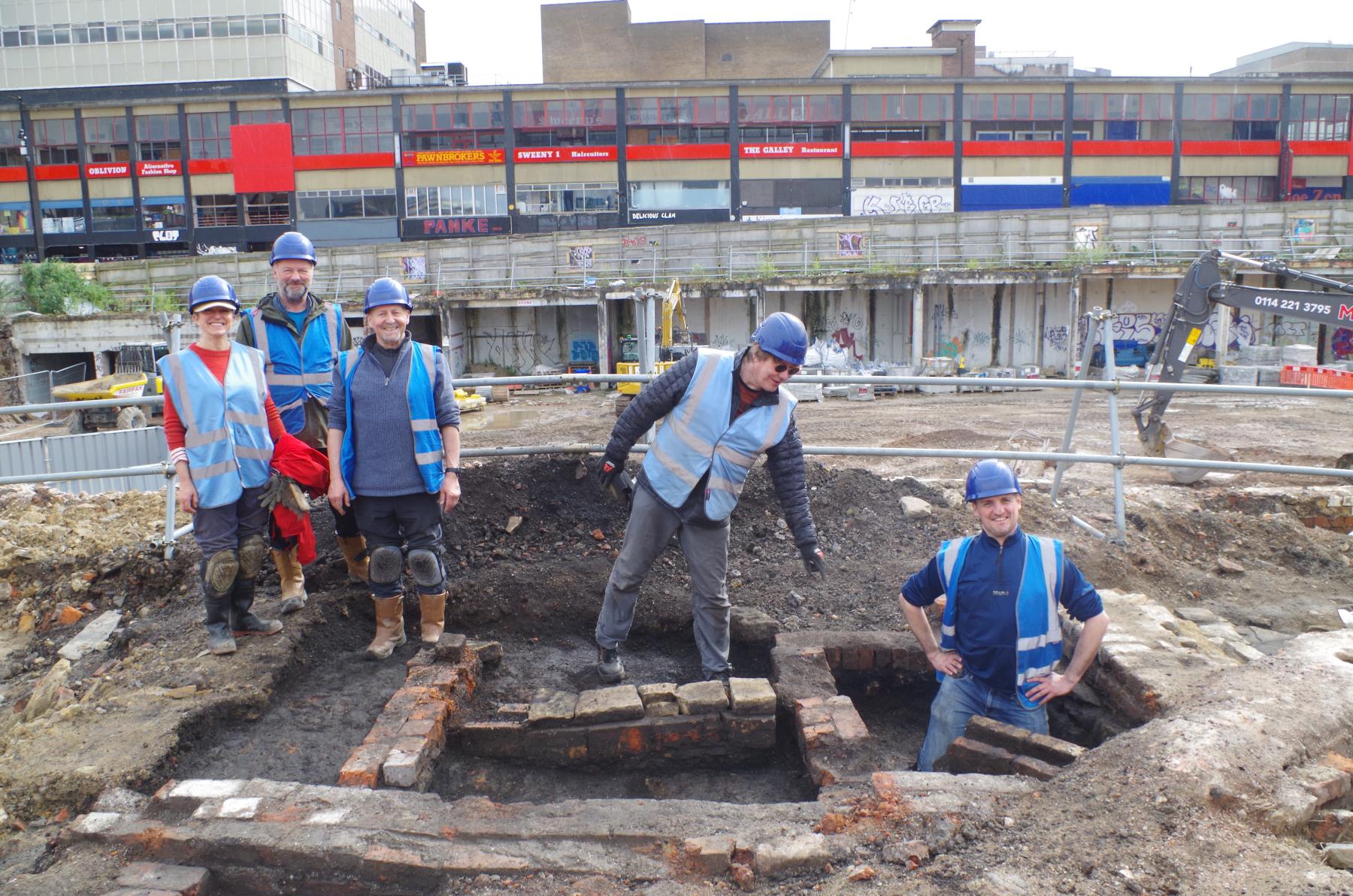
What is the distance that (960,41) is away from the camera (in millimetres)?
49250

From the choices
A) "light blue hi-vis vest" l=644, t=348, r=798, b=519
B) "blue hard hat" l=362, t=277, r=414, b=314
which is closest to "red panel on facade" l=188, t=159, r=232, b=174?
"blue hard hat" l=362, t=277, r=414, b=314

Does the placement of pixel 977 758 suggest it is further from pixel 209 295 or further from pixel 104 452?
pixel 104 452

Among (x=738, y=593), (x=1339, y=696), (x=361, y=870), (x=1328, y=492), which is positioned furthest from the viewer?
(x=1328, y=492)

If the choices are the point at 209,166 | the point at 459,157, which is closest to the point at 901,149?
the point at 459,157

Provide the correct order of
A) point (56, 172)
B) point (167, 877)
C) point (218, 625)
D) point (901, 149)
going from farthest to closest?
point (56, 172)
point (901, 149)
point (218, 625)
point (167, 877)

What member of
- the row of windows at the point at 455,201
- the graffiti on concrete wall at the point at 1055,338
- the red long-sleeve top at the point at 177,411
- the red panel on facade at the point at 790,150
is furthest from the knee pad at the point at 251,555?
the red panel on facade at the point at 790,150

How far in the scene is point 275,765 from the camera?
152 inches

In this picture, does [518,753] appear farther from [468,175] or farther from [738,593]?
[468,175]

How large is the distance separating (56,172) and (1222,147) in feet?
184

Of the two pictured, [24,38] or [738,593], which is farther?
[24,38]

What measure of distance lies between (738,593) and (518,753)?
1889 mm

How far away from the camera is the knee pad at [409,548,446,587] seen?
4.70 m

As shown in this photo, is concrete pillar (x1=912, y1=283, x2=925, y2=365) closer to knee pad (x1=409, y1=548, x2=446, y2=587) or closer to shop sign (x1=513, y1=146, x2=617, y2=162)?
shop sign (x1=513, y1=146, x2=617, y2=162)

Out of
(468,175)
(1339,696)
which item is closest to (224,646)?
(1339,696)
